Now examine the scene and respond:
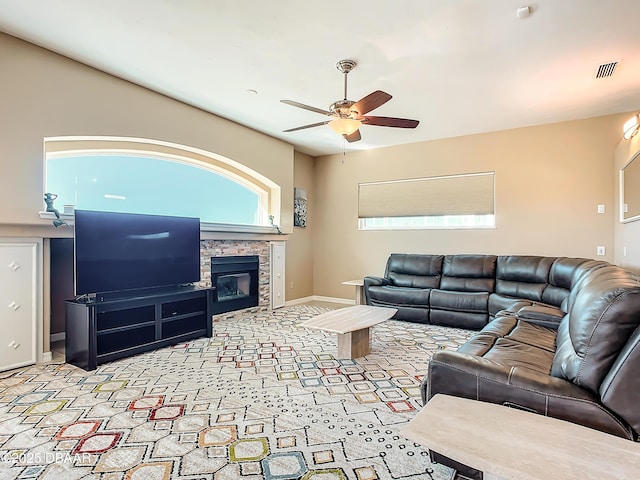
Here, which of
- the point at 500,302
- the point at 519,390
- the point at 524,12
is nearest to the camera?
the point at 519,390

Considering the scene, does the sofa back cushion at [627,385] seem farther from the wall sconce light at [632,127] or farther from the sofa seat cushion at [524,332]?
→ the wall sconce light at [632,127]

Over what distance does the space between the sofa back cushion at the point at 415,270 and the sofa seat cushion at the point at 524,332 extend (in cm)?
198

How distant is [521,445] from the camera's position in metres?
1.09

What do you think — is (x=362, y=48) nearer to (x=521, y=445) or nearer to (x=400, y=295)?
(x=521, y=445)

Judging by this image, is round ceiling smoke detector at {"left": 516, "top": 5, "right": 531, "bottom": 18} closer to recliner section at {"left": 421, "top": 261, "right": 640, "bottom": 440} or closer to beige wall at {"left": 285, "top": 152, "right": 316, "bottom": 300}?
recliner section at {"left": 421, "top": 261, "right": 640, "bottom": 440}

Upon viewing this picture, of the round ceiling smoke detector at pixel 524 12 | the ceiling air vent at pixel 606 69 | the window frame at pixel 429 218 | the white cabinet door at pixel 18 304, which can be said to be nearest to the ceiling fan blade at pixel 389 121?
the round ceiling smoke detector at pixel 524 12

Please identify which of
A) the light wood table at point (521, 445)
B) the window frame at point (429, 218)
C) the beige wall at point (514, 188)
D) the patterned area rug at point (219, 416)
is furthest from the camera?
the window frame at point (429, 218)

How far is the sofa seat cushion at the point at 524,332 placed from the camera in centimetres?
256

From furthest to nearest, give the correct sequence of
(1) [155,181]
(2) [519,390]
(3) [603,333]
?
1. (1) [155,181]
2. (2) [519,390]
3. (3) [603,333]

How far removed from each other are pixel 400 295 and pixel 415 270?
619mm

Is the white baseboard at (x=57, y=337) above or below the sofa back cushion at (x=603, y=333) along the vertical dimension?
below

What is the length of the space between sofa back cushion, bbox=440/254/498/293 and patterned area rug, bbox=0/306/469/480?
1641mm

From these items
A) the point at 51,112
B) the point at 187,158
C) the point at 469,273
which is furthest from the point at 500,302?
the point at 51,112

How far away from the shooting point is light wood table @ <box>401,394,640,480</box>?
38.4 inches
